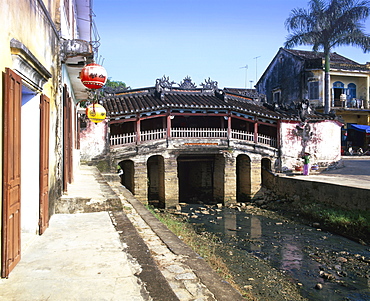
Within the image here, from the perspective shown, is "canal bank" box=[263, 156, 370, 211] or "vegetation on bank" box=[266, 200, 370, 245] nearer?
"vegetation on bank" box=[266, 200, 370, 245]

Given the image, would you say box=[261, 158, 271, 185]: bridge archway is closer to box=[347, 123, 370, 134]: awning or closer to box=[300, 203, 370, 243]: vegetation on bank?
box=[300, 203, 370, 243]: vegetation on bank

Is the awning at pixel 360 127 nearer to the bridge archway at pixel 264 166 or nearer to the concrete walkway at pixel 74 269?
the bridge archway at pixel 264 166

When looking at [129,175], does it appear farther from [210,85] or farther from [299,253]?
[299,253]

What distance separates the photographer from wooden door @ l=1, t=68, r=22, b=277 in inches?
128

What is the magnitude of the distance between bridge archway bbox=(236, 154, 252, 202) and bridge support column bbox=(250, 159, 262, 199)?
173 millimetres

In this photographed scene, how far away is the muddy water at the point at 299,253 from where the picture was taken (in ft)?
28.6

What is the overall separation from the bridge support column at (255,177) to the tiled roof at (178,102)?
264 centimetres

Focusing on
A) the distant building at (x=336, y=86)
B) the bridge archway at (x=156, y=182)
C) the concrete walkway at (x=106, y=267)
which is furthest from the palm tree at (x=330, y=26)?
the concrete walkway at (x=106, y=267)

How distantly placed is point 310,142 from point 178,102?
8387 millimetres

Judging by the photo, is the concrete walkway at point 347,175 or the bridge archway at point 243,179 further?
the bridge archway at point 243,179

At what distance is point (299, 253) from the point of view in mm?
11414

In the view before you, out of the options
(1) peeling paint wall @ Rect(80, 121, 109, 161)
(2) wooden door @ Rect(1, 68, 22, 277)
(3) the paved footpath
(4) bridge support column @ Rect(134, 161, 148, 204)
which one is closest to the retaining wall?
(4) bridge support column @ Rect(134, 161, 148, 204)

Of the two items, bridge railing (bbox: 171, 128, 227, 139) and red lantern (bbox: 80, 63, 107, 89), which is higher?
red lantern (bbox: 80, 63, 107, 89)

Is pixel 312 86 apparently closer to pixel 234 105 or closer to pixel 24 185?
pixel 234 105
